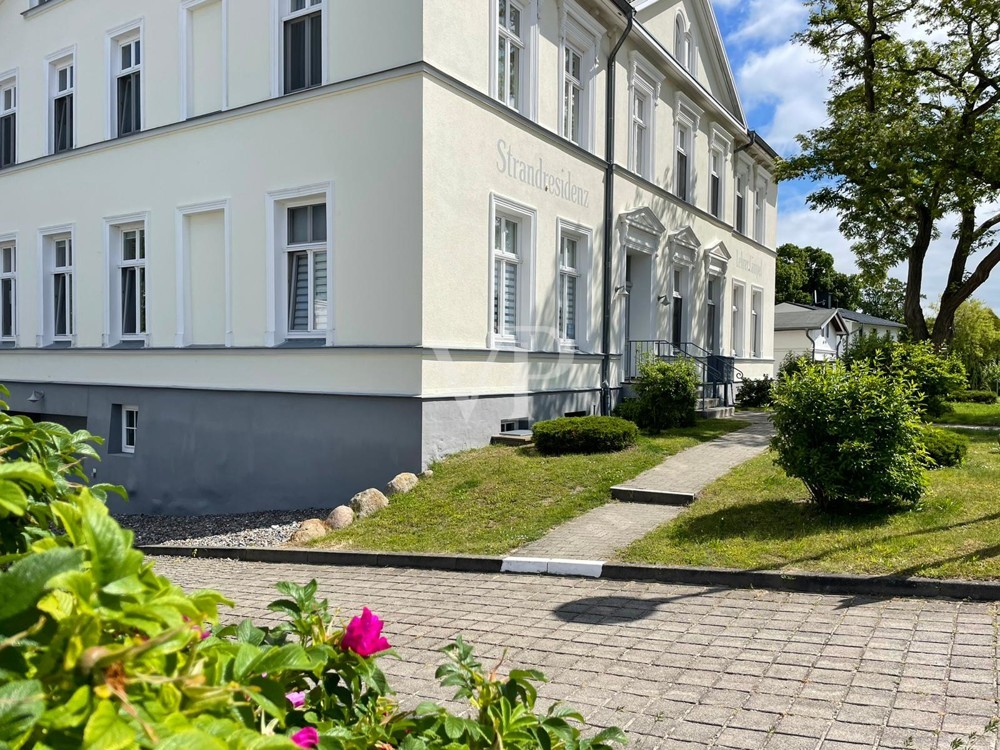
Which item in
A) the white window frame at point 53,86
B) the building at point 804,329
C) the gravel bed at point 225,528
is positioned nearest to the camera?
the gravel bed at point 225,528

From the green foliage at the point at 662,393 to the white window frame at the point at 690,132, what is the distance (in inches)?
281

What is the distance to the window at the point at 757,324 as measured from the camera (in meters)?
29.4

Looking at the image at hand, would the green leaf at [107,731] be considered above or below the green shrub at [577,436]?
above

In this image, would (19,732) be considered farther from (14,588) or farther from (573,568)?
(573,568)

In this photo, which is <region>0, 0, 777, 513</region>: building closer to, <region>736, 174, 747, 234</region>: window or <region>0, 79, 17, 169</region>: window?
<region>0, 79, 17, 169</region>: window

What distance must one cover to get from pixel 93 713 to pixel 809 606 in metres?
6.30

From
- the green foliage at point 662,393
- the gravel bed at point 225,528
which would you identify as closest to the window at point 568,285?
the green foliage at point 662,393

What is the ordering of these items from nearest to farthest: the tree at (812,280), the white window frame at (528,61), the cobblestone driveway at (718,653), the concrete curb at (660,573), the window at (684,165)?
the cobblestone driveway at (718,653) < the concrete curb at (660,573) < the white window frame at (528,61) < the window at (684,165) < the tree at (812,280)

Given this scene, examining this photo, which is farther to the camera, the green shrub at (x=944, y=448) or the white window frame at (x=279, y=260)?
the white window frame at (x=279, y=260)

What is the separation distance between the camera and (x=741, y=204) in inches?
1089

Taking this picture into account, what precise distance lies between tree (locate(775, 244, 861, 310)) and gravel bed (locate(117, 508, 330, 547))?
63.0 m

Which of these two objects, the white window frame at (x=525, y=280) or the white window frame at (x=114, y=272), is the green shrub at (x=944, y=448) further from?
the white window frame at (x=114, y=272)

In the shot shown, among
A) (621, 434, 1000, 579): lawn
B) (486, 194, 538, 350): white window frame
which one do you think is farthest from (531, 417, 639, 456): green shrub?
(621, 434, 1000, 579): lawn

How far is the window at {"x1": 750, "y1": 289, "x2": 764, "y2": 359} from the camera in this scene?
29.4 meters
